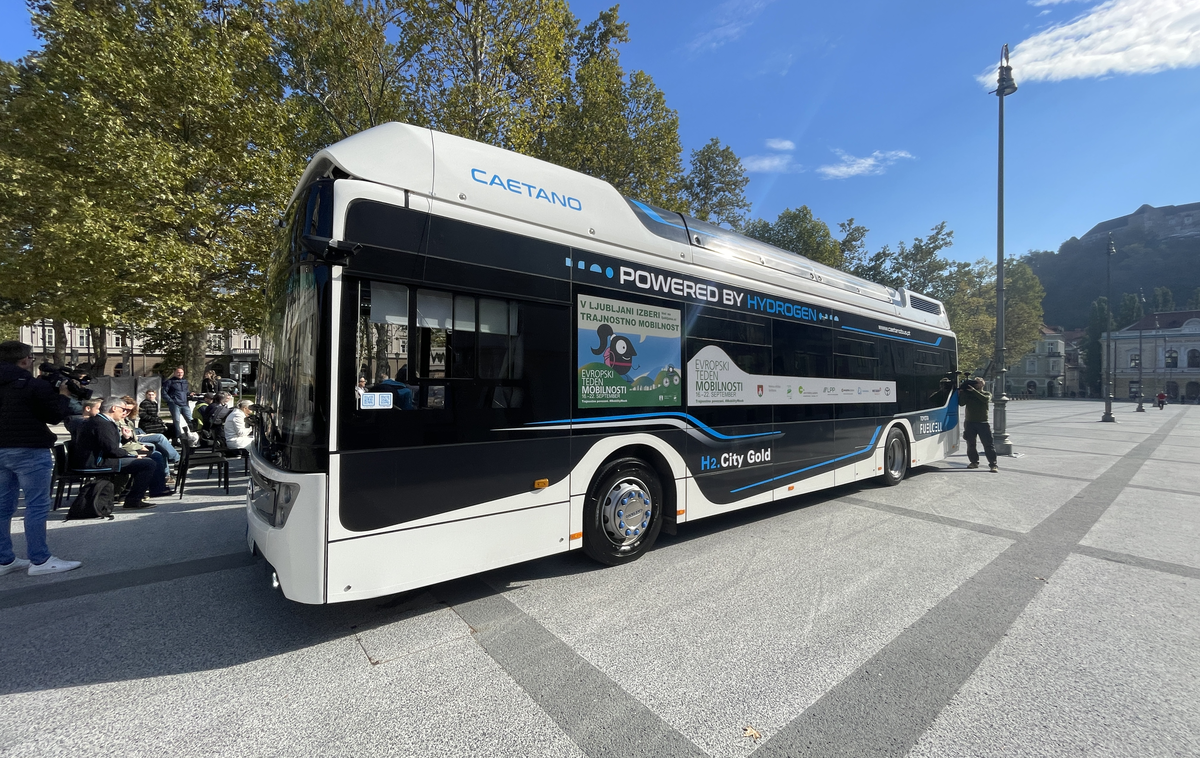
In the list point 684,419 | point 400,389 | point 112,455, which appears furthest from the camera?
point 112,455

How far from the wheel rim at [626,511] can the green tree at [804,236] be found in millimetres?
33788

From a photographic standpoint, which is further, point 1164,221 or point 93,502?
point 1164,221

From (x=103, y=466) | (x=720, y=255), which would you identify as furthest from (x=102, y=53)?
(x=720, y=255)

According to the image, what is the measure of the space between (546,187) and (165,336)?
31146 millimetres

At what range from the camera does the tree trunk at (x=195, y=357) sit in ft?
56.3

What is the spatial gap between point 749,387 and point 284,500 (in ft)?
14.7

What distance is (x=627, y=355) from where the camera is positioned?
14.8 ft

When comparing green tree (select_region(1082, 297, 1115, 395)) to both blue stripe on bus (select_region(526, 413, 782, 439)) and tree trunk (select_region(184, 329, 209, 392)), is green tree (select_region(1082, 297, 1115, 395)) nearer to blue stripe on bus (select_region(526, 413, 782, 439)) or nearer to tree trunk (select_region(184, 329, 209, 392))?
blue stripe on bus (select_region(526, 413, 782, 439))

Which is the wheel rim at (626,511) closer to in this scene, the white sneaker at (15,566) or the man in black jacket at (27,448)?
the man in black jacket at (27,448)

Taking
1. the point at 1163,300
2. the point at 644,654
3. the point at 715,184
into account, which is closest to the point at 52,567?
the point at 644,654

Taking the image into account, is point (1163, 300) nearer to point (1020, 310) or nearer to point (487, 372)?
point (1020, 310)

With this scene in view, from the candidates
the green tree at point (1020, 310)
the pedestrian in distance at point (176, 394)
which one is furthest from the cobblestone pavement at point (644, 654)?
the green tree at point (1020, 310)

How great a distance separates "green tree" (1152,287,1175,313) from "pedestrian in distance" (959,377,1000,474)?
139954mm

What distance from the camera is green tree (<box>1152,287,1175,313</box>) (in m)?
102
